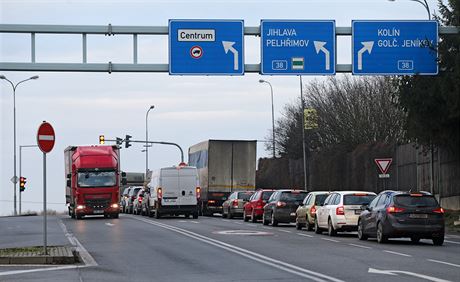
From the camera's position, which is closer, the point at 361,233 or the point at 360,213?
the point at 361,233

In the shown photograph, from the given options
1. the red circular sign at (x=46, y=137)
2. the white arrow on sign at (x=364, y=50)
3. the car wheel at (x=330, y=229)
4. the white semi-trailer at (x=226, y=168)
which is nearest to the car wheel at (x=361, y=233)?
the car wheel at (x=330, y=229)

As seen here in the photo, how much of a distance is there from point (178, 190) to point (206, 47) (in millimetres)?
19534

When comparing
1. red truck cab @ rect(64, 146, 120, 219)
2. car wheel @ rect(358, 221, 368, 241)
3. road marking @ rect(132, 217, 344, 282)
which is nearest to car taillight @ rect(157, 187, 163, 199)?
red truck cab @ rect(64, 146, 120, 219)

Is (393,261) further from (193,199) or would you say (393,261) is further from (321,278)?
(193,199)

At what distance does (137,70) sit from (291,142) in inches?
2218

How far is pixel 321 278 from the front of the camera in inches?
642

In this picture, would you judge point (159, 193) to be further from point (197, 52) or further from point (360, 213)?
point (360, 213)

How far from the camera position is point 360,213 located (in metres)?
30.2

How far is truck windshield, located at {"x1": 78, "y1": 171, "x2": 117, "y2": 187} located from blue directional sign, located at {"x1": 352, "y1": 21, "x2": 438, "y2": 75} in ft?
64.8

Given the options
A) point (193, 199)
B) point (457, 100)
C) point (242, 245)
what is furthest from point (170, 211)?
point (242, 245)

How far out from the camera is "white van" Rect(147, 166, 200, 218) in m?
48.6

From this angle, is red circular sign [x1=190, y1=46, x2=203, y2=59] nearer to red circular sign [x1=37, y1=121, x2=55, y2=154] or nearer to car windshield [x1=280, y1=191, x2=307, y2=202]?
red circular sign [x1=37, y1=121, x2=55, y2=154]

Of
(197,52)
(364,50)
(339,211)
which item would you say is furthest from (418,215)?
(197,52)

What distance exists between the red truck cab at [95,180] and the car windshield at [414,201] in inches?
914
